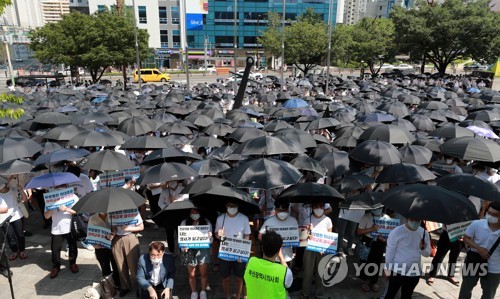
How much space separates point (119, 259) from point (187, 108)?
26.4 feet

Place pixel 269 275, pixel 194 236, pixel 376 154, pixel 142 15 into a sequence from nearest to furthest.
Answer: pixel 269 275 < pixel 194 236 < pixel 376 154 < pixel 142 15

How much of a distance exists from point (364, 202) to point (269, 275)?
2.30 meters

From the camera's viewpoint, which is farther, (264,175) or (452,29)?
(452,29)

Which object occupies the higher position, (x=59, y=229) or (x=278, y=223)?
(x=278, y=223)

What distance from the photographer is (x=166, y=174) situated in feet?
19.9

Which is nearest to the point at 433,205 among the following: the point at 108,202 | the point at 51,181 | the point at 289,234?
the point at 289,234

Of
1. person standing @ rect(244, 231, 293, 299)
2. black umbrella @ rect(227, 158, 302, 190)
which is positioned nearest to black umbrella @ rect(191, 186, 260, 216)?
black umbrella @ rect(227, 158, 302, 190)

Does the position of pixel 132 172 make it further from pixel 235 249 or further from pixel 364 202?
pixel 364 202

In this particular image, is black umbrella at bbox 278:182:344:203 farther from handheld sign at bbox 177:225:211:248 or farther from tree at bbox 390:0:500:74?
tree at bbox 390:0:500:74

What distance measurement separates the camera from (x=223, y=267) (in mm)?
5371

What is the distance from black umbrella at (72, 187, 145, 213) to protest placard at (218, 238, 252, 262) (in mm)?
1346

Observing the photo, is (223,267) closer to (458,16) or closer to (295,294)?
(295,294)

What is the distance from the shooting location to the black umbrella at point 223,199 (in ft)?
17.0

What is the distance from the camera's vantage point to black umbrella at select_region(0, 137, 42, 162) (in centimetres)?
702
